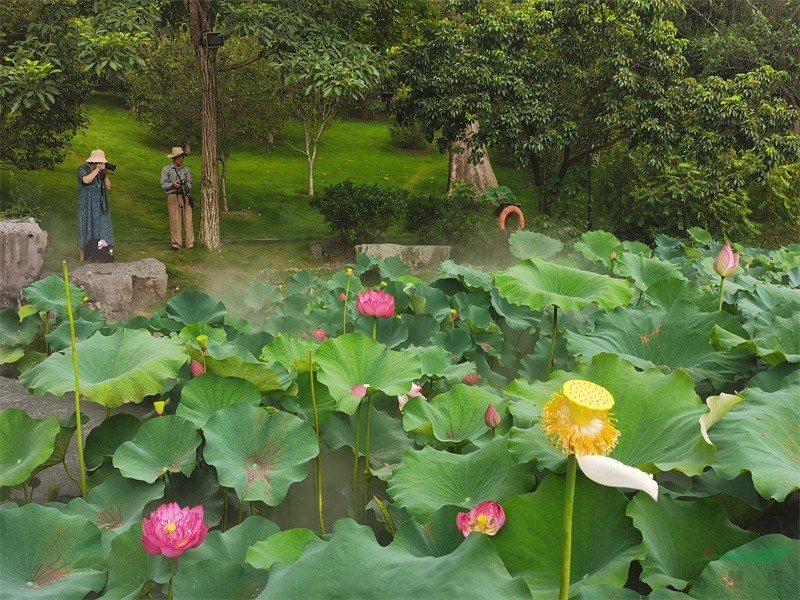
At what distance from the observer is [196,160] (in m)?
17.1

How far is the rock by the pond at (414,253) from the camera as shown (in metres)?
9.96

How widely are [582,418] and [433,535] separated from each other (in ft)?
1.36

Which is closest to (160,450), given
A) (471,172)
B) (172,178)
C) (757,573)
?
(757,573)

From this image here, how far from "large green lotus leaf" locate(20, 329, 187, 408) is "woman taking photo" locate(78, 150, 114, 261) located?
7.76 m

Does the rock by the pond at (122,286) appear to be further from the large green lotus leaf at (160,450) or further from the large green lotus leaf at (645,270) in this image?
the large green lotus leaf at (160,450)

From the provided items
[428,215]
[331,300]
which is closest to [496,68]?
[428,215]

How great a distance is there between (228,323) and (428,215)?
942 cm

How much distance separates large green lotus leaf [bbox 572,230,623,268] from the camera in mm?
3354

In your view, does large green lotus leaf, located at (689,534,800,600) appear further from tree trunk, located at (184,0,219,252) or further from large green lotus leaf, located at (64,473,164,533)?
tree trunk, located at (184,0,219,252)

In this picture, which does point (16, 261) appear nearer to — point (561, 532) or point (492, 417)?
point (492, 417)

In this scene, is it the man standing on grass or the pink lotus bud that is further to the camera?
the man standing on grass

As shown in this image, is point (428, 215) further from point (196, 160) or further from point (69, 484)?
point (69, 484)

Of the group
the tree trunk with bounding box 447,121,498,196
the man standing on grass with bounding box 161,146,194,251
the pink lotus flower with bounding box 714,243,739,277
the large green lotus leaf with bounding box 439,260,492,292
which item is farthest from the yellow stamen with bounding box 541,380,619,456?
the tree trunk with bounding box 447,121,498,196

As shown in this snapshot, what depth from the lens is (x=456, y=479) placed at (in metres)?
1.22
